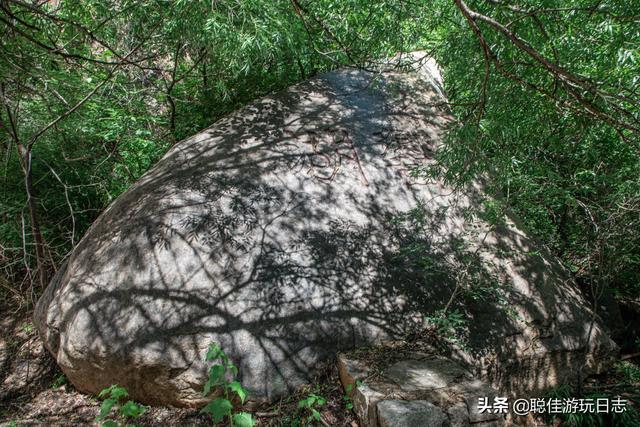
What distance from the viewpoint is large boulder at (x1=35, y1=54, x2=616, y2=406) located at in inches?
113

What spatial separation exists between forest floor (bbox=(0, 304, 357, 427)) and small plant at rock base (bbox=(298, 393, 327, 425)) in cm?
2

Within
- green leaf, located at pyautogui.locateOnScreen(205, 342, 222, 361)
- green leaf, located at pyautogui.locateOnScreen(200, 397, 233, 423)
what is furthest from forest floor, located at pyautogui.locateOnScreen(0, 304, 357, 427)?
green leaf, located at pyautogui.locateOnScreen(200, 397, 233, 423)

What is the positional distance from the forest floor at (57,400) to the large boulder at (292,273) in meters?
0.10

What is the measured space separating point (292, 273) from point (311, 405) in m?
0.87

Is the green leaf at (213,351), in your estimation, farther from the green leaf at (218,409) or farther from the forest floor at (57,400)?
the forest floor at (57,400)

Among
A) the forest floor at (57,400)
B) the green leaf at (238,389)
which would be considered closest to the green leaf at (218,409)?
the green leaf at (238,389)

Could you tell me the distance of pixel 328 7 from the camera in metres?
4.44

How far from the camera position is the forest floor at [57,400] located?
2717 mm

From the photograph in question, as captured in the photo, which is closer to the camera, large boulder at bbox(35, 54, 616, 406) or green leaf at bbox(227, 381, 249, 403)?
green leaf at bbox(227, 381, 249, 403)

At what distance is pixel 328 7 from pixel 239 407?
12.1 ft

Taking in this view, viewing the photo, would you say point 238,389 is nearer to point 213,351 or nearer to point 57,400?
point 213,351

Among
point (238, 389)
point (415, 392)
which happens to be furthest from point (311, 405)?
point (238, 389)

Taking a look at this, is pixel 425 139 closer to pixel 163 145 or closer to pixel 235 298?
pixel 235 298

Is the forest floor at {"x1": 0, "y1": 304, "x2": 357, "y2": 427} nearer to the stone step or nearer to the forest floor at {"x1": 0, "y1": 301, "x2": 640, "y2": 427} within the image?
the forest floor at {"x1": 0, "y1": 301, "x2": 640, "y2": 427}
